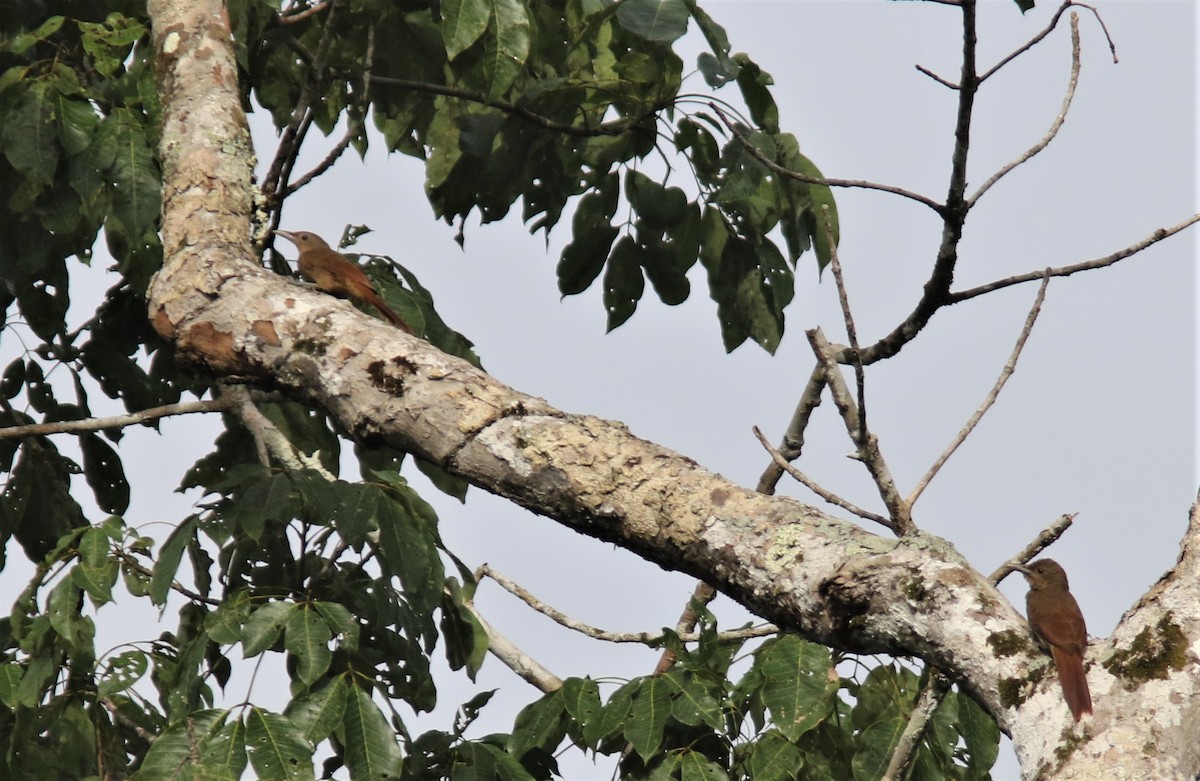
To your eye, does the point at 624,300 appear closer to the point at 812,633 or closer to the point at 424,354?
the point at 424,354

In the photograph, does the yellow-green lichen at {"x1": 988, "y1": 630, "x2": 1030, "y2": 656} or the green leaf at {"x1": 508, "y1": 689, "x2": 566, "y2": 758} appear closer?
the yellow-green lichen at {"x1": 988, "y1": 630, "x2": 1030, "y2": 656}

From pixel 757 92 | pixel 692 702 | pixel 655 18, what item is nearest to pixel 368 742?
pixel 692 702

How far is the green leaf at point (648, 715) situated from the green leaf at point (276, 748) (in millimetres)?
748

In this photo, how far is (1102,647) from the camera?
63.7 inches

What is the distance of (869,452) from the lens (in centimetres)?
206

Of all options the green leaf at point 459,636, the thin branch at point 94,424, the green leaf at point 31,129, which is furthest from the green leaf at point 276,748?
the green leaf at point 31,129

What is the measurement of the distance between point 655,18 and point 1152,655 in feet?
7.14

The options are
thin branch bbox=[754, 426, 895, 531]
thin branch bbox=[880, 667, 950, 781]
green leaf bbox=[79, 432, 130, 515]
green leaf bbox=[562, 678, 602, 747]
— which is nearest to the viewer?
thin branch bbox=[754, 426, 895, 531]

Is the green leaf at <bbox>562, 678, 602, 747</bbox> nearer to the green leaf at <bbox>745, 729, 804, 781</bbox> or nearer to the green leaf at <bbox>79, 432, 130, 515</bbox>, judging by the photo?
the green leaf at <bbox>745, 729, 804, 781</bbox>

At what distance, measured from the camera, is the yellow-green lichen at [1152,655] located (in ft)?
5.15

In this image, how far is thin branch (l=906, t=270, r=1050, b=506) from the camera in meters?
2.04

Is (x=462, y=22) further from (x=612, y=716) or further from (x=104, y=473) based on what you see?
(x=104, y=473)

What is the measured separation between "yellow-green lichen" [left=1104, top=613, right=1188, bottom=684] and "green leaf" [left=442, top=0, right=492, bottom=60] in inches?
79.3

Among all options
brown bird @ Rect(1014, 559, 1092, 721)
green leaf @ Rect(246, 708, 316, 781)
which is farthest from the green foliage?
brown bird @ Rect(1014, 559, 1092, 721)
